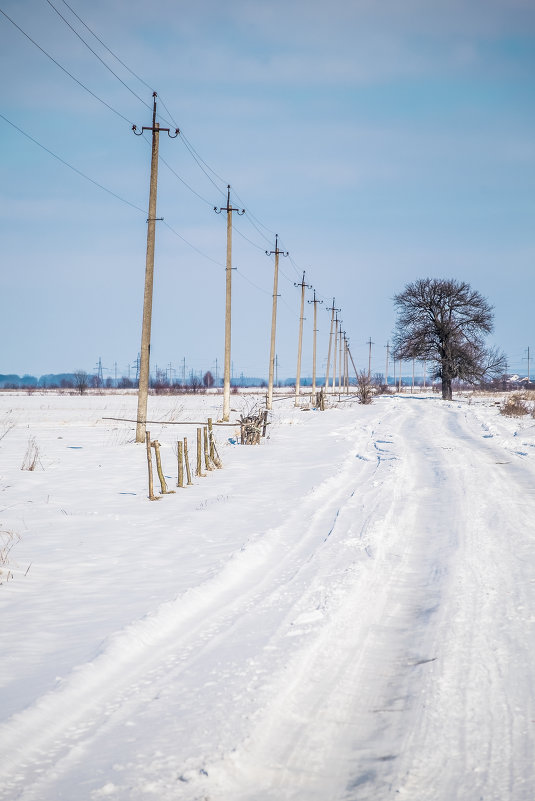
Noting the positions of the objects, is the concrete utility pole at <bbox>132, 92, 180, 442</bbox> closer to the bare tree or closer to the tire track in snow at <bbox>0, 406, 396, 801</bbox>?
the tire track in snow at <bbox>0, 406, 396, 801</bbox>

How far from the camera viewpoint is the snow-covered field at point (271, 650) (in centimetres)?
258

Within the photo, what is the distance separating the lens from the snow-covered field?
2.58 metres

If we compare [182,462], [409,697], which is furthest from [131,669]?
[182,462]

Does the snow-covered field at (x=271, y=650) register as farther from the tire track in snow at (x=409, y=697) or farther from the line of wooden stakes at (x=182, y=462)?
the line of wooden stakes at (x=182, y=462)

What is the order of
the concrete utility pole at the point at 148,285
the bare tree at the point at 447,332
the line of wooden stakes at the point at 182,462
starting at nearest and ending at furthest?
the line of wooden stakes at the point at 182,462 → the concrete utility pole at the point at 148,285 → the bare tree at the point at 447,332

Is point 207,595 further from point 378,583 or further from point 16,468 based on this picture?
point 16,468

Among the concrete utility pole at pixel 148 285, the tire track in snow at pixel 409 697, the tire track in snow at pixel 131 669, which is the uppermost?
the concrete utility pole at pixel 148 285

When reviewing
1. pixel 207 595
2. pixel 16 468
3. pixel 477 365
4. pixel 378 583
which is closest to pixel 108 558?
pixel 207 595

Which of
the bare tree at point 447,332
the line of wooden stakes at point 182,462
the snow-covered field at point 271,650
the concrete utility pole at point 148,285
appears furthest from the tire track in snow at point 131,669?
the bare tree at point 447,332

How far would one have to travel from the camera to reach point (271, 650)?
3.73 metres

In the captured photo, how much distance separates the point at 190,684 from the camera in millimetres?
3352

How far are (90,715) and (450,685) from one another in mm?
1970

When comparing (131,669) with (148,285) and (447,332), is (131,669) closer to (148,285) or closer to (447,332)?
(148,285)

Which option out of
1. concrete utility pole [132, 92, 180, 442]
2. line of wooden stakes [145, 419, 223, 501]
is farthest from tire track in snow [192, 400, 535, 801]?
concrete utility pole [132, 92, 180, 442]
